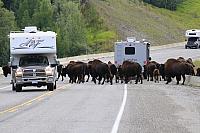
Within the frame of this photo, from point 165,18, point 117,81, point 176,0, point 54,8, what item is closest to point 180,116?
point 117,81

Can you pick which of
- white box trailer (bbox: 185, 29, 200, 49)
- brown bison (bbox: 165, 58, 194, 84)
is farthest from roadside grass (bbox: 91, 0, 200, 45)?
brown bison (bbox: 165, 58, 194, 84)

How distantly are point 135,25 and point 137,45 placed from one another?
86932 mm

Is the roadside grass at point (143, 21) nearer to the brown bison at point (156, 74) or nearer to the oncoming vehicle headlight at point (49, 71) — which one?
the brown bison at point (156, 74)

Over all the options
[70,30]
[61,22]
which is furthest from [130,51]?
[61,22]

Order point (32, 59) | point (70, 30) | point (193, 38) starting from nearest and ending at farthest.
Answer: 1. point (32, 59)
2. point (193, 38)
3. point (70, 30)

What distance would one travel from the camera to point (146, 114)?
22.7 meters

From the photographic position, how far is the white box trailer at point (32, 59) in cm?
3650

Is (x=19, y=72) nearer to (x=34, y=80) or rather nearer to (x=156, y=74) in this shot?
(x=34, y=80)

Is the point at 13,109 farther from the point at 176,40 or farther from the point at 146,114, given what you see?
the point at 176,40

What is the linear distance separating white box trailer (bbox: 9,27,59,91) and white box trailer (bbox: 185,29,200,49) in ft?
221

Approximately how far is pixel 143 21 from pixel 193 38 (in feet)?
134

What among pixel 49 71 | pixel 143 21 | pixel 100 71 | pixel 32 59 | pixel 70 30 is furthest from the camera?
pixel 143 21

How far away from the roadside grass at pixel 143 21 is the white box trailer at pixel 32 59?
93.8m

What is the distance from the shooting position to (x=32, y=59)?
123ft
